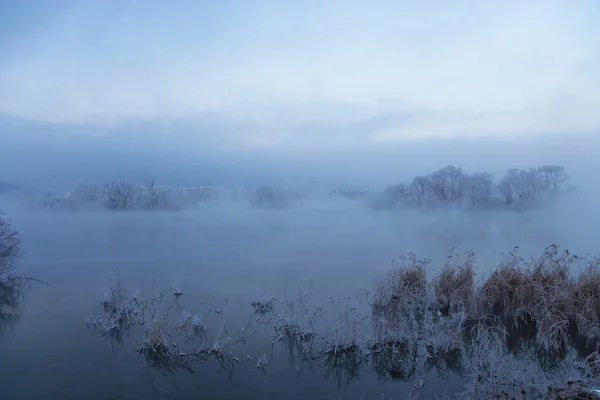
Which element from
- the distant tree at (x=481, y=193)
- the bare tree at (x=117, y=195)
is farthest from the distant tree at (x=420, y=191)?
the bare tree at (x=117, y=195)

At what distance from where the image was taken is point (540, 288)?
8.80 metres

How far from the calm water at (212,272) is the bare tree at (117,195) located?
156 inches

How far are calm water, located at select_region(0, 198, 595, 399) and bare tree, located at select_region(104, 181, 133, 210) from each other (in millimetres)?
3951

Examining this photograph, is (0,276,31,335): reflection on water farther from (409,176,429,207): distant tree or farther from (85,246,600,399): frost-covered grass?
(409,176,429,207): distant tree

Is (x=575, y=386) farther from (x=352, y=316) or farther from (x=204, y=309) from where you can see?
(x=204, y=309)

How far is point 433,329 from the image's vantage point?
8.10 meters

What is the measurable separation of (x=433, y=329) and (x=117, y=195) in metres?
41.5

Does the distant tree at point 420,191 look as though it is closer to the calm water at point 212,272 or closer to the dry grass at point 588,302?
the calm water at point 212,272

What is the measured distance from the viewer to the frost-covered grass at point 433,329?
279 inches

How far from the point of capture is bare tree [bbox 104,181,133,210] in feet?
140

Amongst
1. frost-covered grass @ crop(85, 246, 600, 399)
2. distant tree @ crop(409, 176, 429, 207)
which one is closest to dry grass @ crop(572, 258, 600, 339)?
frost-covered grass @ crop(85, 246, 600, 399)

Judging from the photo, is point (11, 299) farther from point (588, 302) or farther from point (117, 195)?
point (117, 195)

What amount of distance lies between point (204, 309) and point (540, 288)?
8.08m

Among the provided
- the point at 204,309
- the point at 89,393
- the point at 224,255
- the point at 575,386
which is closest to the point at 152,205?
the point at 224,255
